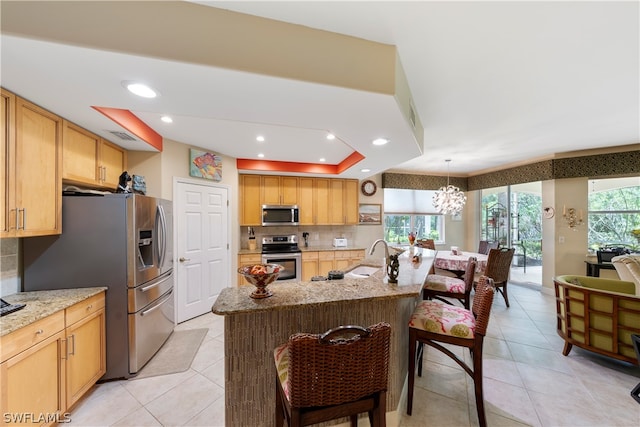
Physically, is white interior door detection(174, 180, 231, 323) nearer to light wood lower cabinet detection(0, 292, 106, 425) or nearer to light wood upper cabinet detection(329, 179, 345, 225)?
light wood lower cabinet detection(0, 292, 106, 425)

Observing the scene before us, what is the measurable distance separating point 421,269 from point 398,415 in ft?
4.00

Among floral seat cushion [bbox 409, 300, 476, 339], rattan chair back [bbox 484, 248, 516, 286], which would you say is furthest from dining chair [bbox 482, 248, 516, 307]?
floral seat cushion [bbox 409, 300, 476, 339]

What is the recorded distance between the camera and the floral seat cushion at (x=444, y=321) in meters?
1.72

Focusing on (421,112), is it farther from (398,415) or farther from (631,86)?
(398,415)

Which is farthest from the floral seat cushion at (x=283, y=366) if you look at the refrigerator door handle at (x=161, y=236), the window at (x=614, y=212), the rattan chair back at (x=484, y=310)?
the window at (x=614, y=212)

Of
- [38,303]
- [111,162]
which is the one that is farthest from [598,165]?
[38,303]

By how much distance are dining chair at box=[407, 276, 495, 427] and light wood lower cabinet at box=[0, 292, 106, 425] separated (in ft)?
7.84

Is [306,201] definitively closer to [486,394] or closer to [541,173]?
[486,394]

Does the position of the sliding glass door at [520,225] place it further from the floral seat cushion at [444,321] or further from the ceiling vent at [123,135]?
the ceiling vent at [123,135]

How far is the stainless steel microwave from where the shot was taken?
4586mm

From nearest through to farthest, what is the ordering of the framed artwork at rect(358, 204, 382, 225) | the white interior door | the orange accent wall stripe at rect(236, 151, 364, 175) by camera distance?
the white interior door < the orange accent wall stripe at rect(236, 151, 364, 175) < the framed artwork at rect(358, 204, 382, 225)

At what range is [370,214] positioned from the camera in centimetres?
562

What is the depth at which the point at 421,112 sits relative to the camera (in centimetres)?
265

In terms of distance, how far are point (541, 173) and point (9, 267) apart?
7210 millimetres
